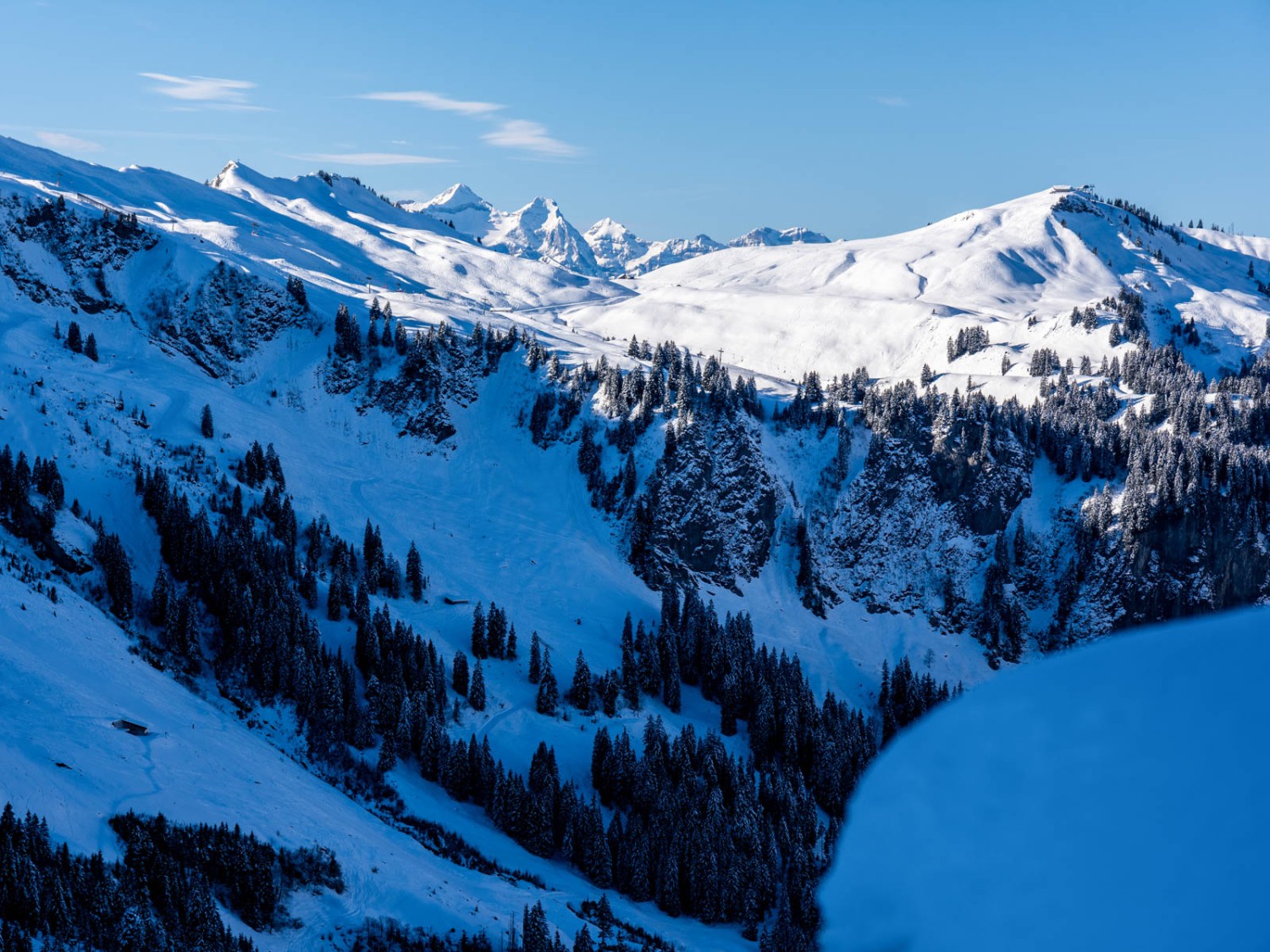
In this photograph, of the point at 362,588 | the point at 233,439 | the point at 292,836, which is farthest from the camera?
the point at 233,439

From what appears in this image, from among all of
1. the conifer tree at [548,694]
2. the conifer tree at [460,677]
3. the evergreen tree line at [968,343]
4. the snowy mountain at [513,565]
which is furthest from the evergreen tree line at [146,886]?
the evergreen tree line at [968,343]

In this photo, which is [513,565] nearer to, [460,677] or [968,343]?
[460,677]

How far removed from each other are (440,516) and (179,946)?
83879mm

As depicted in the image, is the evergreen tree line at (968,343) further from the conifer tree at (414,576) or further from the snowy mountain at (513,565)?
the conifer tree at (414,576)

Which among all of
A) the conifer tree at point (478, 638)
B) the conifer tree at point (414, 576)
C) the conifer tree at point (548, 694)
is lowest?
the conifer tree at point (548, 694)

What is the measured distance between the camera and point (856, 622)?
135 metres

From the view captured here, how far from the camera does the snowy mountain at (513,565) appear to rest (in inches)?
2643

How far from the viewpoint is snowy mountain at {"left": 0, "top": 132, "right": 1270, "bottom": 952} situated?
6712 centimetres

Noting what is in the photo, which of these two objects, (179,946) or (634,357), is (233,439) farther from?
(179,946)

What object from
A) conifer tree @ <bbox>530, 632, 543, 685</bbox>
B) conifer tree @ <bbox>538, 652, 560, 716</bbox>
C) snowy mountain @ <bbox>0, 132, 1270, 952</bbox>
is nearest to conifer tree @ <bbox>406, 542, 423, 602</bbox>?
snowy mountain @ <bbox>0, 132, 1270, 952</bbox>

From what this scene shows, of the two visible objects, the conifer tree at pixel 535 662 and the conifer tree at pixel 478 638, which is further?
the conifer tree at pixel 478 638

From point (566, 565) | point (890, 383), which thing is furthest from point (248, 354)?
point (890, 383)

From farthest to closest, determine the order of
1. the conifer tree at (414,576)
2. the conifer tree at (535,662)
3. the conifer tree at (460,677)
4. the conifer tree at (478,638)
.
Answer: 1. the conifer tree at (414,576)
2. the conifer tree at (478,638)
3. the conifer tree at (535,662)
4. the conifer tree at (460,677)

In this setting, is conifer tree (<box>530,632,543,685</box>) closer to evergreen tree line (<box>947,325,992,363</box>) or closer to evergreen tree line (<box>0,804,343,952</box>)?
evergreen tree line (<box>0,804,343,952</box>)
